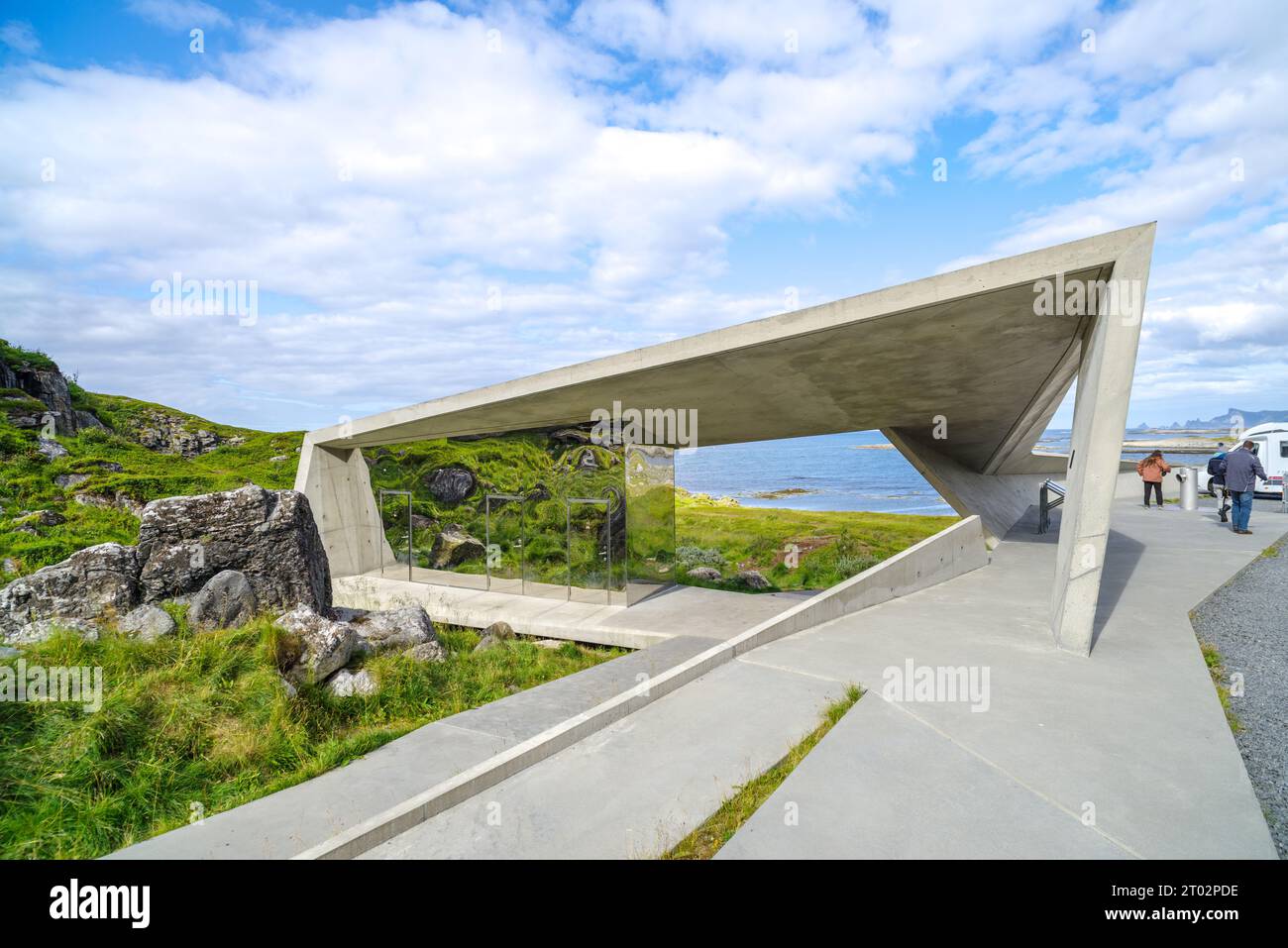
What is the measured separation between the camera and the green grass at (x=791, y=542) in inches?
627

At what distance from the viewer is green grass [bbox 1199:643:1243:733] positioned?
4.54 meters

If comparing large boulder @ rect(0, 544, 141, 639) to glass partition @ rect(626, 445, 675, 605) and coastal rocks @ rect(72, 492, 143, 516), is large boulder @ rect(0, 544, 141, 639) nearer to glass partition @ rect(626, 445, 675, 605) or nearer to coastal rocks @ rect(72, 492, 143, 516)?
glass partition @ rect(626, 445, 675, 605)

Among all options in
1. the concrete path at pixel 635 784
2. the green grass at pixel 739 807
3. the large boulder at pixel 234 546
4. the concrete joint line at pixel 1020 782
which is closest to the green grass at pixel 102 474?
the large boulder at pixel 234 546

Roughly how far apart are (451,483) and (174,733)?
874 cm

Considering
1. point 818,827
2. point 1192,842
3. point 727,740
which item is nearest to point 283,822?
point 727,740

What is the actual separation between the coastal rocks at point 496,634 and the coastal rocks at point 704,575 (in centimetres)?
607

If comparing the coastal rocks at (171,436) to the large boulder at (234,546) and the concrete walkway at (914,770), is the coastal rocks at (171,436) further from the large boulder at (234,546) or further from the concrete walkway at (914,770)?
the concrete walkway at (914,770)

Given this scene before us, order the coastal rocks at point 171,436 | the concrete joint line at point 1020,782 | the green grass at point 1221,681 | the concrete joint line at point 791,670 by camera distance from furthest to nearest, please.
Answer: the coastal rocks at point 171,436, the concrete joint line at point 791,670, the green grass at point 1221,681, the concrete joint line at point 1020,782

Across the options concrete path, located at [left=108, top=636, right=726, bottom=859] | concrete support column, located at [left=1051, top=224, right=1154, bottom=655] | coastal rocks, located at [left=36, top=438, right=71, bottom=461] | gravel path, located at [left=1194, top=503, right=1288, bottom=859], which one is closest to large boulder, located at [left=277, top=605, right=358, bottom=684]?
concrete path, located at [left=108, top=636, right=726, bottom=859]

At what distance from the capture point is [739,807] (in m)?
→ 3.62

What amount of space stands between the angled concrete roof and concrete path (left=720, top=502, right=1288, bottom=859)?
3.47 meters

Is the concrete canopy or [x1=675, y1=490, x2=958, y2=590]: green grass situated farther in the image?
[x1=675, y1=490, x2=958, y2=590]: green grass

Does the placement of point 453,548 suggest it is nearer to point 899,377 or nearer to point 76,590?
point 76,590
